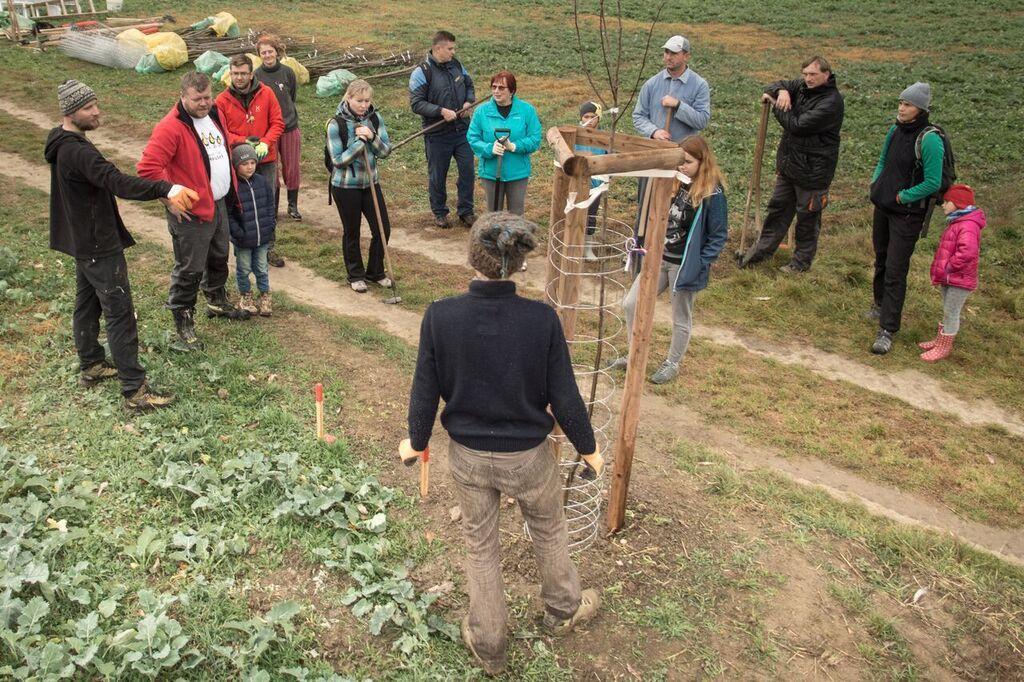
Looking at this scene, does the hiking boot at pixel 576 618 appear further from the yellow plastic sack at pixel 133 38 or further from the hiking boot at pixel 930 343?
the yellow plastic sack at pixel 133 38

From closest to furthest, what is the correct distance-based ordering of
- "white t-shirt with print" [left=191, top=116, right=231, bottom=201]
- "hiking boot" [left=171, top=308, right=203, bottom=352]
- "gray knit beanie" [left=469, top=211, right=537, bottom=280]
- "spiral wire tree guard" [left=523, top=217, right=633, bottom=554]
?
"gray knit beanie" [left=469, top=211, right=537, bottom=280] → "spiral wire tree guard" [left=523, top=217, right=633, bottom=554] → "white t-shirt with print" [left=191, top=116, right=231, bottom=201] → "hiking boot" [left=171, top=308, right=203, bottom=352]

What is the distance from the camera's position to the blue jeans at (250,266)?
7473 mm

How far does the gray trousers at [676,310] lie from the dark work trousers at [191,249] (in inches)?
136

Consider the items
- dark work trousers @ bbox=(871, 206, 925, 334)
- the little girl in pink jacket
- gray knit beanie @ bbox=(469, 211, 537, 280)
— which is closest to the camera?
gray knit beanie @ bbox=(469, 211, 537, 280)

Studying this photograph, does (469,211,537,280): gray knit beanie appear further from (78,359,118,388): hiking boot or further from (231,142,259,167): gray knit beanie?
(231,142,259,167): gray knit beanie

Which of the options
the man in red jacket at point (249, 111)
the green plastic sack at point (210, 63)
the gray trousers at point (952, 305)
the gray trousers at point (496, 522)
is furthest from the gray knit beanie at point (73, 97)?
the green plastic sack at point (210, 63)

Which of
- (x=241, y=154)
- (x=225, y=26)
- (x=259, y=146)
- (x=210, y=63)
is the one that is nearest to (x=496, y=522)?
(x=241, y=154)

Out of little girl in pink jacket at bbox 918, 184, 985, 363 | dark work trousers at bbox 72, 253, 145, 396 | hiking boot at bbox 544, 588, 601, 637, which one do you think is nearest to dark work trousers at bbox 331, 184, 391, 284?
dark work trousers at bbox 72, 253, 145, 396

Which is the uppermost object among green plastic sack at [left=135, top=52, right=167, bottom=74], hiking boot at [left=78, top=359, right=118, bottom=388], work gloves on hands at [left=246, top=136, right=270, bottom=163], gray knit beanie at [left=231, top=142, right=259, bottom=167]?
gray knit beanie at [left=231, top=142, right=259, bottom=167]

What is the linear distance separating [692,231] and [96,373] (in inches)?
183

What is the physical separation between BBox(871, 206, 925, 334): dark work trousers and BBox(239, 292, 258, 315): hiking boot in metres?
5.99

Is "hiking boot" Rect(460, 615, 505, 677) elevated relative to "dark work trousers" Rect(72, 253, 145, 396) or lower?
lower

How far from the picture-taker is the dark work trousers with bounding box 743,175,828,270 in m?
8.88

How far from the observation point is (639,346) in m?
4.43
